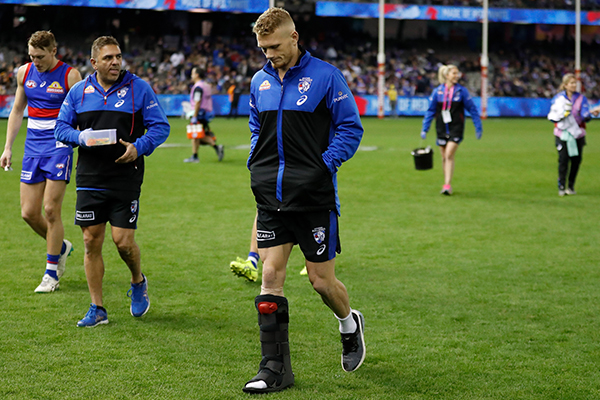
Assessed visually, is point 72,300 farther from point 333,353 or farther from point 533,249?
point 533,249

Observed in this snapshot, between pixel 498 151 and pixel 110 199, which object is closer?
pixel 110 199

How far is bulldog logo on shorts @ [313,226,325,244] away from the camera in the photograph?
4109 millimetres

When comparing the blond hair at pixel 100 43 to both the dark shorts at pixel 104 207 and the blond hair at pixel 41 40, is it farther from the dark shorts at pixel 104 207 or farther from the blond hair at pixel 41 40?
the blond hair at pixel 41 40

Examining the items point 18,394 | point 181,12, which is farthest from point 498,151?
point 181,12

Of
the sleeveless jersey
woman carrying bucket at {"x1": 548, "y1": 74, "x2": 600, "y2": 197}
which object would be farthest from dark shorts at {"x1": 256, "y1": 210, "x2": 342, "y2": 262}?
the sleeveless jersey

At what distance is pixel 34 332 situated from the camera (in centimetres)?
502

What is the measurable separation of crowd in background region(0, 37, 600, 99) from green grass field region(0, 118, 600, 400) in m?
29.1

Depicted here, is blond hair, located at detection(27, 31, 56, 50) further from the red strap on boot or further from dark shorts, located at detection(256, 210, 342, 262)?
the red strap on boot

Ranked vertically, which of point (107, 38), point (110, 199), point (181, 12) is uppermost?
point (181, 12)

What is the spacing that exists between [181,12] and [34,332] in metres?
41.8

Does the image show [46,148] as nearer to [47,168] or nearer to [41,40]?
[47,168]

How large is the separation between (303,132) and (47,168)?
292 cm

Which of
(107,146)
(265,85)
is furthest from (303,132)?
(107,146)

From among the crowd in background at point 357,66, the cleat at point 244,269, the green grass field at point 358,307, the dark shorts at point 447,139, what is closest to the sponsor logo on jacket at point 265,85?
the green grass field at point 358,307
